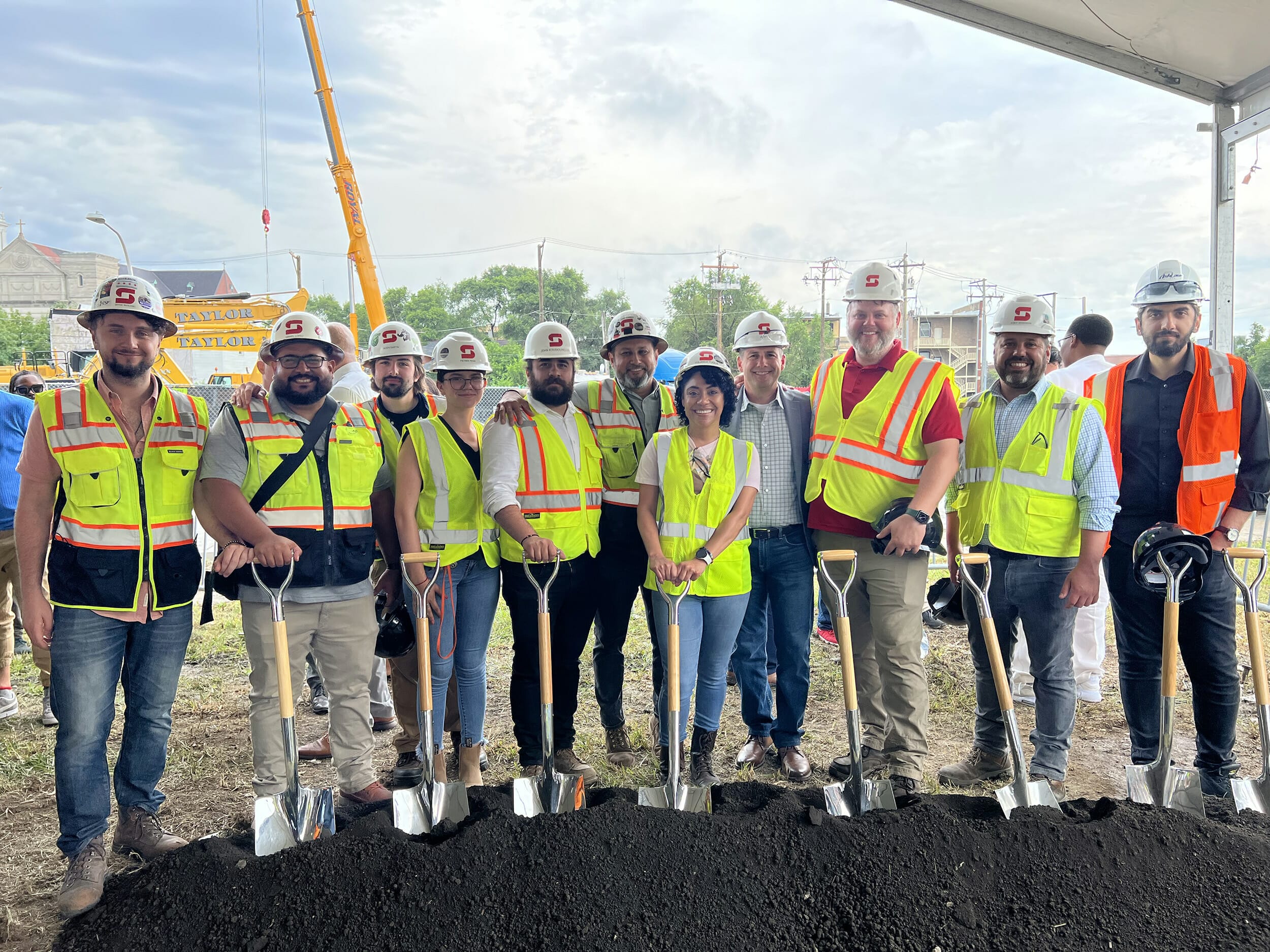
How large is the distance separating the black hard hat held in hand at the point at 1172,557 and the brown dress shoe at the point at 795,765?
72.1 inches

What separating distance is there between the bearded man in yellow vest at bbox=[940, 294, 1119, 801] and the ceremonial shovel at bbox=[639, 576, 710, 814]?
1362mm

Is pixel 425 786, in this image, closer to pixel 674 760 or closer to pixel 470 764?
pixel 470 764

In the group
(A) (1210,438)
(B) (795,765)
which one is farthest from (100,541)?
(A) (1210,438)

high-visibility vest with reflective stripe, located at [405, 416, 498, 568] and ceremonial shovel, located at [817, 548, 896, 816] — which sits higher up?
high-visibility vest with reflective stripe, located at [405, 416, 498, 568]

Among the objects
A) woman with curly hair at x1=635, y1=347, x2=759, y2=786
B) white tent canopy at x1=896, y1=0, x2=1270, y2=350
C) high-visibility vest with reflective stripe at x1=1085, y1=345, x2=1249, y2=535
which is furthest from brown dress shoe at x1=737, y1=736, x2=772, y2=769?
white tent canopy at x1=896, y1=0, x2=1270, y2=350

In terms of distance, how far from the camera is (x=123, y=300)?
313cm

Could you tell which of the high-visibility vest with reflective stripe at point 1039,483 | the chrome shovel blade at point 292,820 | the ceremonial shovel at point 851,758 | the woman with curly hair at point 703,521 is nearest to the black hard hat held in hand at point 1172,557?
the high-visibility vest with reflective stripe at point 1039,483

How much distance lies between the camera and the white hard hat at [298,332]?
3400mm

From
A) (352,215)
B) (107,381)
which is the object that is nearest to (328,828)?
(107,381)

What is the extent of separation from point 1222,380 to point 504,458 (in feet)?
11.2

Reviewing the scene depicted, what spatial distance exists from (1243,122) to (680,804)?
16.9ft

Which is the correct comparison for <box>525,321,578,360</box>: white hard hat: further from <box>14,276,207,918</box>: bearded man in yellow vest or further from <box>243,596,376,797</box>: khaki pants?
<box>14,276,207,918</box>: bearded man in yellow vest

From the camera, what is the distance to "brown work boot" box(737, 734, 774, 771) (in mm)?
4207

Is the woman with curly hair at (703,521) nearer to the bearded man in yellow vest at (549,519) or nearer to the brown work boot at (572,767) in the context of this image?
the bearded man in yellow vest at (549,519)
